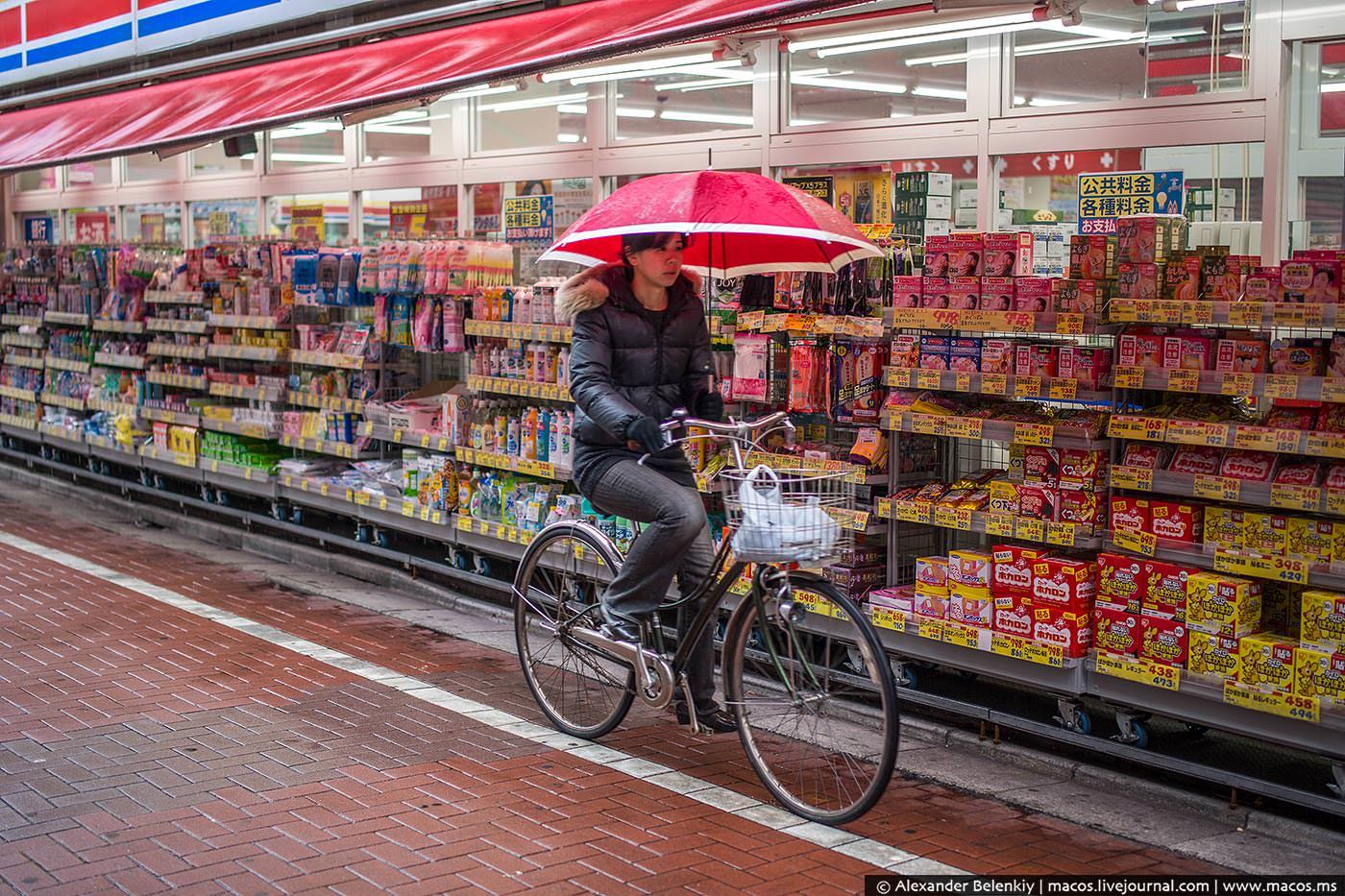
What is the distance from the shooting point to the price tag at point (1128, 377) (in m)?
5.11

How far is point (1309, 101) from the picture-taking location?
563cm

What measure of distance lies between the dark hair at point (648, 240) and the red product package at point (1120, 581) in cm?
197

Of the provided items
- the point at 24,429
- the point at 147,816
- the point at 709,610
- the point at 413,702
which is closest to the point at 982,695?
the point at 709,610

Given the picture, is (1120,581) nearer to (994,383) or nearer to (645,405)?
(994,383)

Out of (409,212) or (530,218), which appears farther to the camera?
(409,212)

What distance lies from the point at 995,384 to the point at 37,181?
13214 millimetres

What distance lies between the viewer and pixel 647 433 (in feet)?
16.1

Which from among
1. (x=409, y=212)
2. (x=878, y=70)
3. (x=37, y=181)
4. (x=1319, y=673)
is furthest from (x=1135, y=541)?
(x=37, y=181)

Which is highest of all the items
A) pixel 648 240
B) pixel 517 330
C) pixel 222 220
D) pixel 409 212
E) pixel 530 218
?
pixel 222 220

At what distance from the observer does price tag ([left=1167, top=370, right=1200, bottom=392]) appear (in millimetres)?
4961

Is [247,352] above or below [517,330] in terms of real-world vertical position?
below

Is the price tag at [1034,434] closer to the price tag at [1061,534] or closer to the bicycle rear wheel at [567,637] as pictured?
the price tag at [1061,534]

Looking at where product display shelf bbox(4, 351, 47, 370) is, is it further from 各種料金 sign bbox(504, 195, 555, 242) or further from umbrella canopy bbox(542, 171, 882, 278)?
umbrella canopy bbox(542, 171, 882, 278)

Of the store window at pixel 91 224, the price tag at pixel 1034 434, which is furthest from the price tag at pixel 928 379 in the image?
the store window at pixel 91 224
